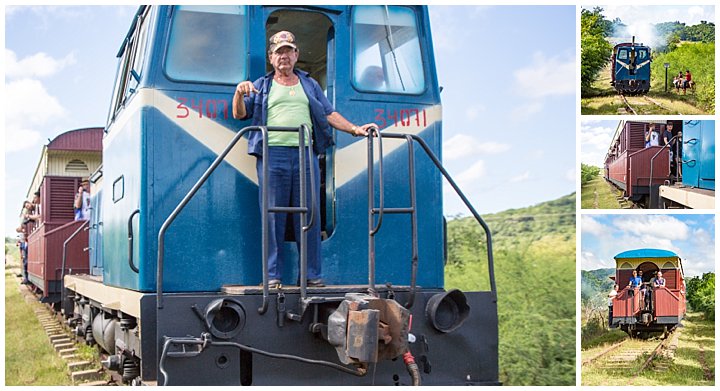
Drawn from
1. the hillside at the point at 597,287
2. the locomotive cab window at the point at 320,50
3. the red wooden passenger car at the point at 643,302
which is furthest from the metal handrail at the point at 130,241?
the red wooden passenger car at the point at 643,302

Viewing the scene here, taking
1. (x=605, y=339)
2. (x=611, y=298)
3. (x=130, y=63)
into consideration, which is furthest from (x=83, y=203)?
(x=611, y=298)

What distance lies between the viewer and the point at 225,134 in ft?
16.8

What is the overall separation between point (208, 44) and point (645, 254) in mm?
9338

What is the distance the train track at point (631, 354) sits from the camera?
349 inches

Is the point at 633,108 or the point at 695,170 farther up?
the point at 633,108

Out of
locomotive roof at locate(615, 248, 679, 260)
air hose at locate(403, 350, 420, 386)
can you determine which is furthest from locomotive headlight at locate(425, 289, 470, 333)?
locomotive roof at locate(615, 248, 679, 260)

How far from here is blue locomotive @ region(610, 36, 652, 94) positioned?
25.2ft

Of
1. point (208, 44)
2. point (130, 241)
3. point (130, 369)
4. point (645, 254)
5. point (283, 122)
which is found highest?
point (208, 44)

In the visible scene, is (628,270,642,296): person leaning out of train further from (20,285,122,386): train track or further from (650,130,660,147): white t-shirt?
(20,285,122,386): train track

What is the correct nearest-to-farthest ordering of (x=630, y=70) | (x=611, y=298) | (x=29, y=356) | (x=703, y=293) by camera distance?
(x=630, y=70) < (x=703, y=293) < (x=29, y=356) < (x=611, y=298)

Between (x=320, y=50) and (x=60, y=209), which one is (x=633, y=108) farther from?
(x=60, y=209)

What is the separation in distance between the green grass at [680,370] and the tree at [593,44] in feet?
9.84

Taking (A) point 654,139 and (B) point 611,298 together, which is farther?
(A) point 654,139

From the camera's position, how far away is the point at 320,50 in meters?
6.26
